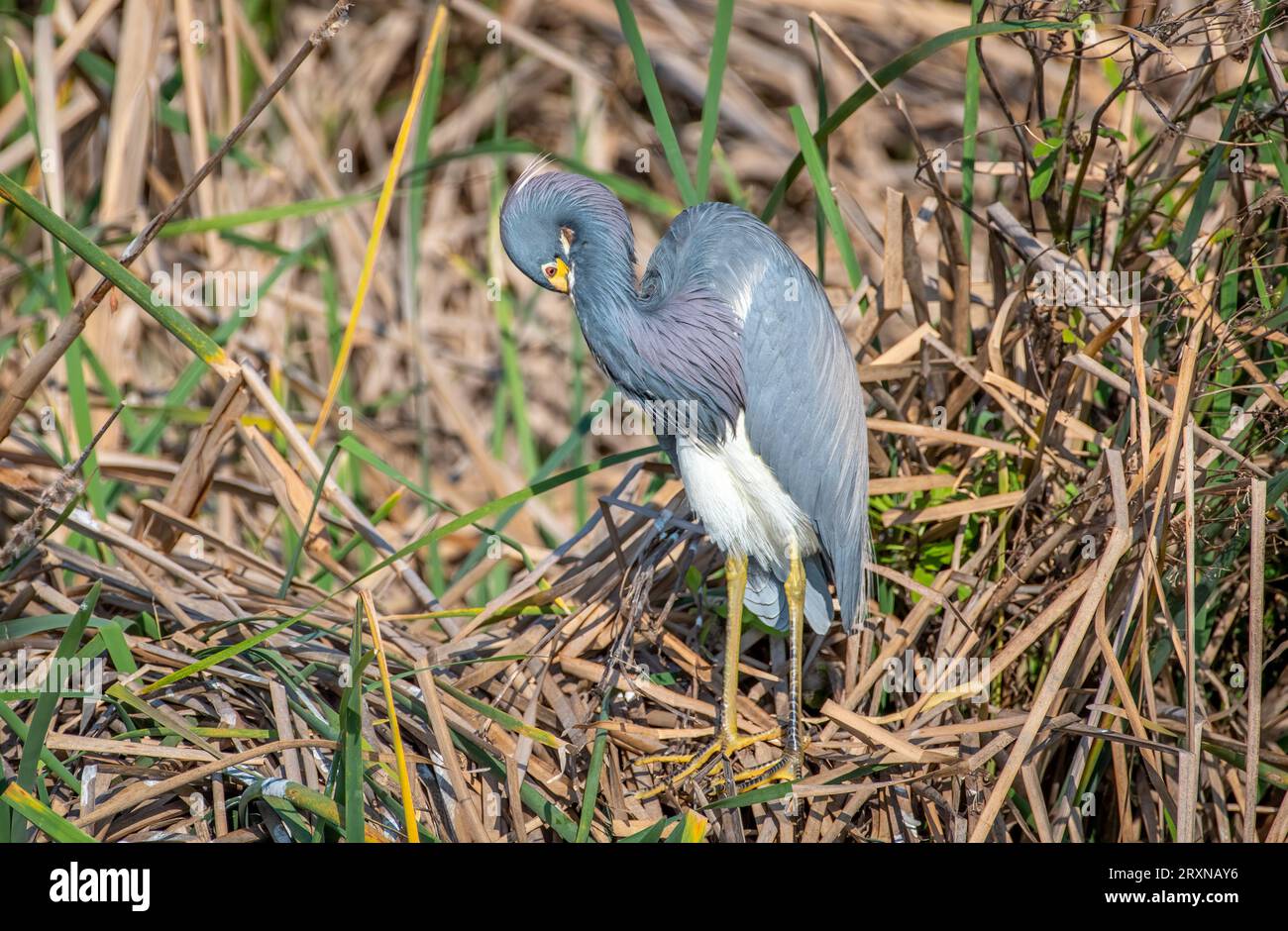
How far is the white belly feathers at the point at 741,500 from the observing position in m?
2.36

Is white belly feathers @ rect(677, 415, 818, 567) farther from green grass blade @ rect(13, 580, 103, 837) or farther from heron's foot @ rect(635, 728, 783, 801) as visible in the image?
green grass blade @ rect(13, 580, 103, 837)

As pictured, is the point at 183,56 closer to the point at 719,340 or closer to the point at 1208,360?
the point at 719,340

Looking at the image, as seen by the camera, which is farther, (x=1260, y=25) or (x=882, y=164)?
(x=882, y=164)

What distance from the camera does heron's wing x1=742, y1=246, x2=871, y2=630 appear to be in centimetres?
236

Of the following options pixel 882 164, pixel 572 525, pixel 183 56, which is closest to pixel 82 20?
pixel 183 56

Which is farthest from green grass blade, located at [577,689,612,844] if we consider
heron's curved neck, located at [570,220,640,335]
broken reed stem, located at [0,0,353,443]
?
broken reed stem, located at [0,0,353,443]

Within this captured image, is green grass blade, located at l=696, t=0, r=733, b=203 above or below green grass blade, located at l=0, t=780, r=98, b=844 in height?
above

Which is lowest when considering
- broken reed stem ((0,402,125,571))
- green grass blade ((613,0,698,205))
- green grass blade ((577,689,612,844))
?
green grass blade ((577,689,612,844))

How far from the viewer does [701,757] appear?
7.47 ft

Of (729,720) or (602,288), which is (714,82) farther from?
(729,720)

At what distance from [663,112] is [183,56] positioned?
1.67 meters

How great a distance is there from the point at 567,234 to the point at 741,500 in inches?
26.2

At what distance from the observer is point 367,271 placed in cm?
279

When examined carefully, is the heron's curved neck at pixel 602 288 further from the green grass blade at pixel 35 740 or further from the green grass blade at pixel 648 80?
the green grass blade at pixel 35 740
